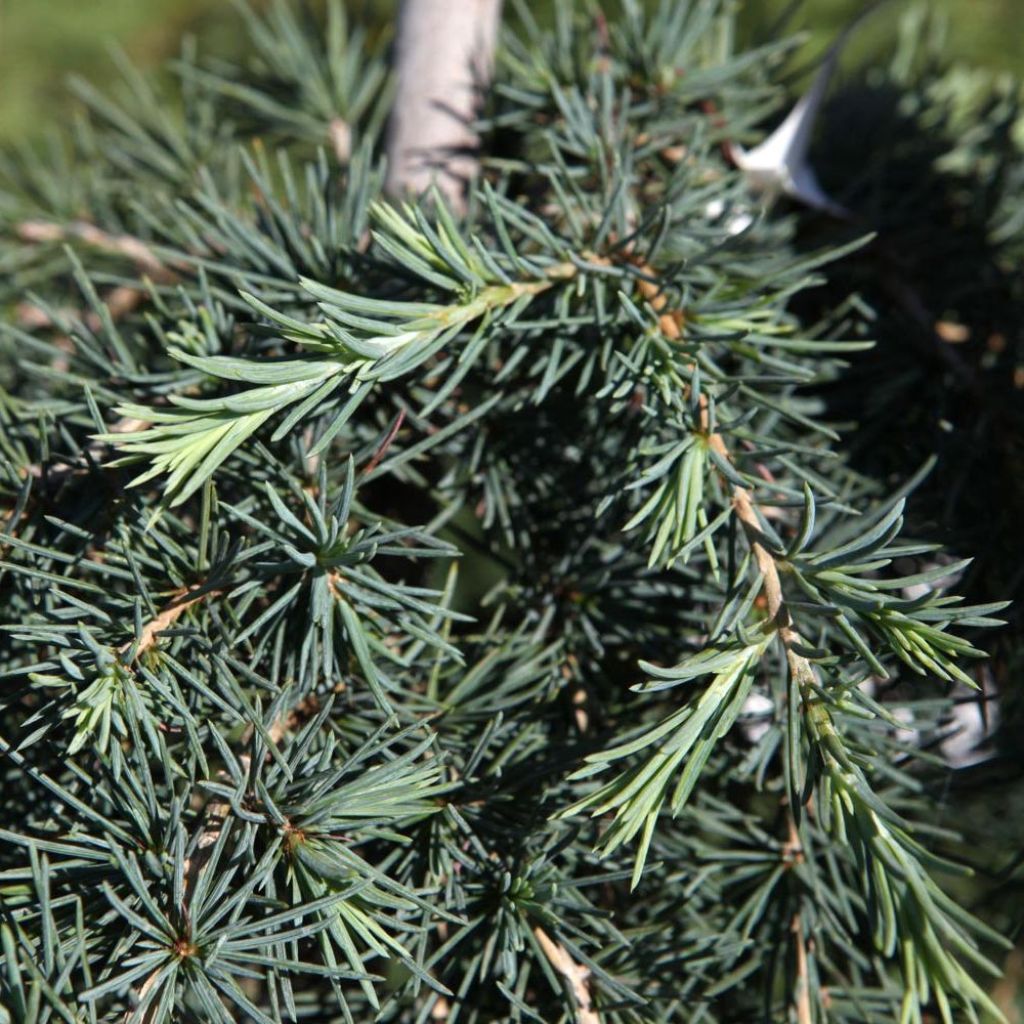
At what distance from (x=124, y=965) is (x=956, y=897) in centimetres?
34

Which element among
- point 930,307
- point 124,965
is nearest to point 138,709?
point 124,965

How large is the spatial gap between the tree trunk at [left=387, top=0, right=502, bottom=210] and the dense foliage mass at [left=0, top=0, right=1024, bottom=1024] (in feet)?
0.05

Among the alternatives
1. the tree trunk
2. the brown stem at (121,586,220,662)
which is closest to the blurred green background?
the tree trunk

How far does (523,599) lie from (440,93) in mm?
211

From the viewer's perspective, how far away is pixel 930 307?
437 millimetres

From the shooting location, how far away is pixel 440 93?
0.43 metres

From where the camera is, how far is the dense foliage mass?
261 mm

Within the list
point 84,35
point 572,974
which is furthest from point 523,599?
point 84,35

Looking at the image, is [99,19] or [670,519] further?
[99,19]

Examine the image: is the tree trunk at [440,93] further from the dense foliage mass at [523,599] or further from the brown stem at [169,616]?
the brown stem at [169,616]

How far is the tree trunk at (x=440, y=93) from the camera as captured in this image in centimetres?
42

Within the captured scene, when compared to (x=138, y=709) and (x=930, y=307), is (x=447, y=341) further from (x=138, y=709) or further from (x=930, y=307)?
(x=930, y=307)

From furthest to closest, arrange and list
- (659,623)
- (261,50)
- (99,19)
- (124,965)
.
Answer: (99,19)
(261,50)
(659,623)
(124,965)

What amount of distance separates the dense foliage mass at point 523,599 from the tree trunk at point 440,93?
0.5 inches
